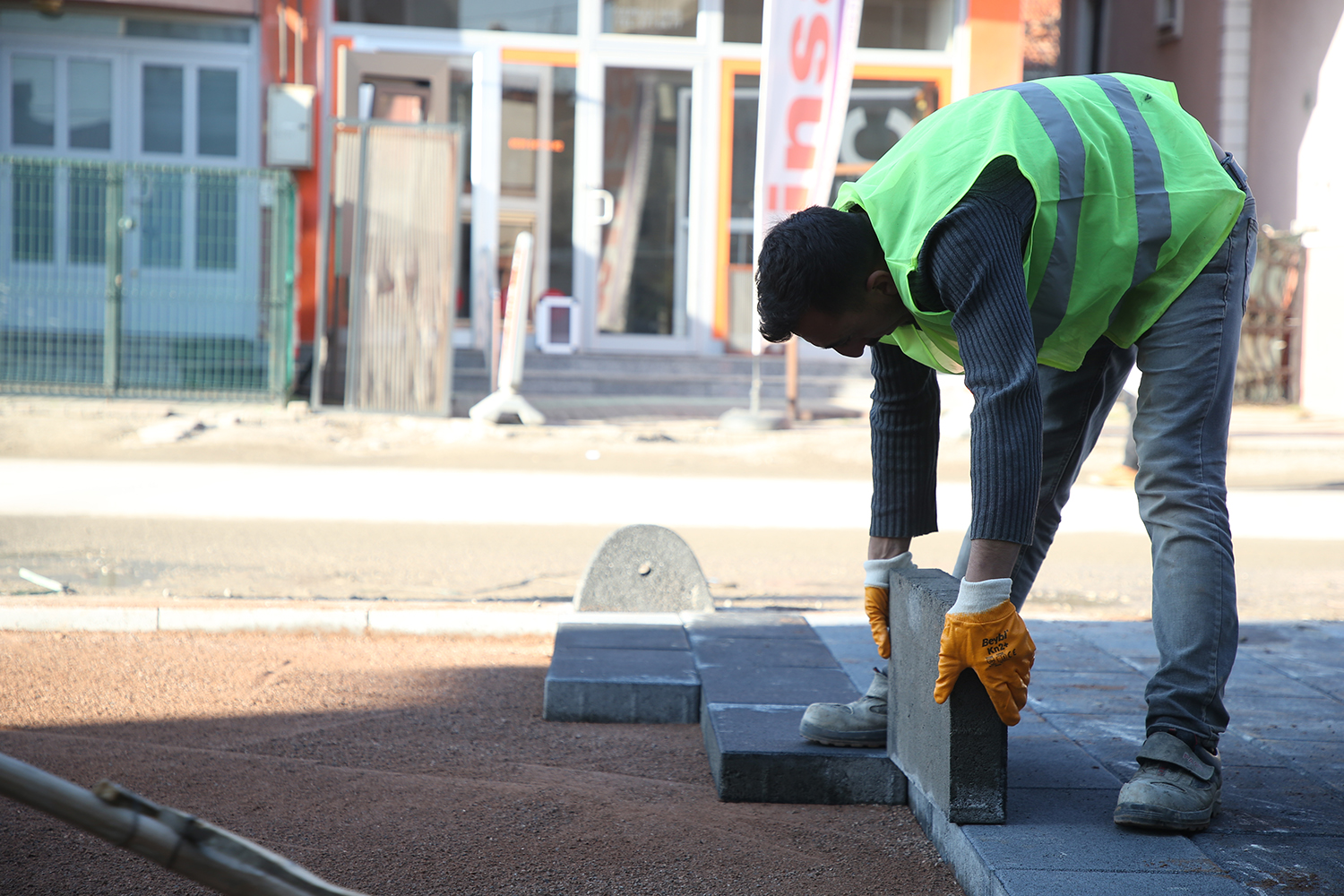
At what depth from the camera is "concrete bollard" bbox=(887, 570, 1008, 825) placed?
223 cm

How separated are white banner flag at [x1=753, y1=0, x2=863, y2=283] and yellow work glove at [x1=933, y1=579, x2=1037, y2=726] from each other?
26.4 feet

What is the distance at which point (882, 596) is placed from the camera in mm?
2721

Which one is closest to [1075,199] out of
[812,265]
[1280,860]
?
[812,265]

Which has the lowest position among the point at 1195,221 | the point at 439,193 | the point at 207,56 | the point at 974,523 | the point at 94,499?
the point at 94,499

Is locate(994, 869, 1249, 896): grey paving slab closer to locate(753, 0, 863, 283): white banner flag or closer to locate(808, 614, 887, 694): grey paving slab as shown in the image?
locate(808, 614, 887, 694): grey paving slab

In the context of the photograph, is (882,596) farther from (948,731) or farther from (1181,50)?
(1181,50)

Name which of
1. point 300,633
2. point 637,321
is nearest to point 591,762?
point 300,633

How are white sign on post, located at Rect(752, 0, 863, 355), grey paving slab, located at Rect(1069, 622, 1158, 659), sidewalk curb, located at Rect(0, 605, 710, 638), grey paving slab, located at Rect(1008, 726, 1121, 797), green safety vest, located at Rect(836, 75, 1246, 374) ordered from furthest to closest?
white sign on post, located at Rect(752, 0, 863, 355)
sidewalk curb, located at Rect(0, 605, 710, 638)
grey paving slab, located at Rect(1069, 622, 1158, 659)
grey paving slab, located at Rect(1008, 726, 1121, 797)
green safety vest, located at Rect(836, 75, 1246, 374)

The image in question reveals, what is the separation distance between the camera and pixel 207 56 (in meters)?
12.7

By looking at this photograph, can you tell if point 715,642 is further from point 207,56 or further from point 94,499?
point 207,56

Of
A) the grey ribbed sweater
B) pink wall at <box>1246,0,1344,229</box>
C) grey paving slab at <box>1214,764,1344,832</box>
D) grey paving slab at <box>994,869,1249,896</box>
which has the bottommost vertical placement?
grey paving slab at <box>1214,764,1344,832</box>

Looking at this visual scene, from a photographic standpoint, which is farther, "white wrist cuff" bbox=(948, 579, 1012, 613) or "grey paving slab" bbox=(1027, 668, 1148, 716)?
"grey paving slab" bbox=(1027, 668, 1148, 716)

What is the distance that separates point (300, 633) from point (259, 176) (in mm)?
7665

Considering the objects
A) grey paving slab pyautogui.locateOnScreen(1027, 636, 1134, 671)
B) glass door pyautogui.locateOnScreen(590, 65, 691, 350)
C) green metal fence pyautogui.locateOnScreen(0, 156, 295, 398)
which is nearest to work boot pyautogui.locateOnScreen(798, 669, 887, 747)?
grey paving slab pyautogui.locateOnScreen(1027, 636, 1134, 671)
